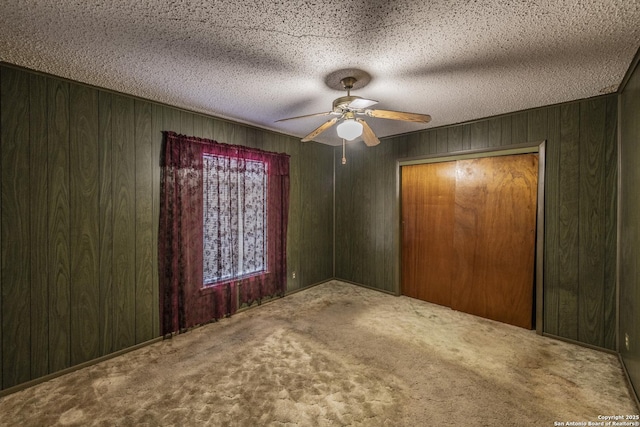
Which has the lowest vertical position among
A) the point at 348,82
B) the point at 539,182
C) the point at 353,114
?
the point at 539,182

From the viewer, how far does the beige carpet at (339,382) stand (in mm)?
1842

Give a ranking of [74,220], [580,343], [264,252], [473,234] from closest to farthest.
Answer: [74,220] < [580,343] < [473,234] < [264,252]

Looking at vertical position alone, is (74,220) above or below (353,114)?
below

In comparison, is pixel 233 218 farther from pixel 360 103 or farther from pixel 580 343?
pixel 580 343

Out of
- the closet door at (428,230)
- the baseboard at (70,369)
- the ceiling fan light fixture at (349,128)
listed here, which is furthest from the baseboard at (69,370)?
the closet door at (428,230)

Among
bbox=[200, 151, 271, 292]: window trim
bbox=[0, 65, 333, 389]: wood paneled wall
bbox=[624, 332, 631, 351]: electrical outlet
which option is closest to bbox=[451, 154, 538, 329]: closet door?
bbox=[624, 332, 631, 351]: electrical outlet

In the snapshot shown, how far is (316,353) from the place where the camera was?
260 cm

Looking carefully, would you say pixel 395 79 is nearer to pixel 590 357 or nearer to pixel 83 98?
pixel 83 98

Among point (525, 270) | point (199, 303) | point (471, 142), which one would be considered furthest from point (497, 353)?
point (199, 303)

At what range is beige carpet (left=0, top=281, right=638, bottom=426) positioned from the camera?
184 cm

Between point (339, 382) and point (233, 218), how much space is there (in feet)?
7.02

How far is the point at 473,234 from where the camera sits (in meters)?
3.51

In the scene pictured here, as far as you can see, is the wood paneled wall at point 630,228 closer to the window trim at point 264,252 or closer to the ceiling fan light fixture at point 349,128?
the ceiling fan light fixture at point 349,128

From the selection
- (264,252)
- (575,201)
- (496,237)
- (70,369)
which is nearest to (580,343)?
(496,237)
